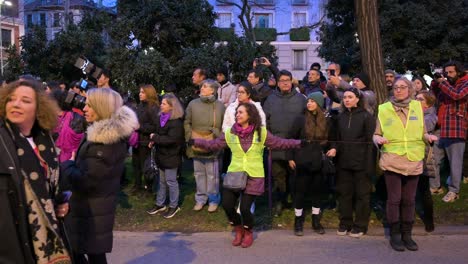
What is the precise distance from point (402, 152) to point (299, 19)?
4487 cm

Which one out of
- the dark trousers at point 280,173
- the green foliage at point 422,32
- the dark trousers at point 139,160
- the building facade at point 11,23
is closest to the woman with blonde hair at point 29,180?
the dark trousers at point 280,173

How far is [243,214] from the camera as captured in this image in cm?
657

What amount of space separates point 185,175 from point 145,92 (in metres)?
2.66

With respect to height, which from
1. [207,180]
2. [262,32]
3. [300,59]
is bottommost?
[207,180]

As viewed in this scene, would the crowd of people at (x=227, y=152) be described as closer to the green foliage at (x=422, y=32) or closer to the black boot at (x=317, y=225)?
the black boot at (x=317, y=225)

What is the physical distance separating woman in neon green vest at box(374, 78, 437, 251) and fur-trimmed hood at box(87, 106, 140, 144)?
3.33 meters

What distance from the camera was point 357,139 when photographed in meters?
6.98

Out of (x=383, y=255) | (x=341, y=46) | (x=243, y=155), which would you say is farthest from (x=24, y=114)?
(x=341, y=46)

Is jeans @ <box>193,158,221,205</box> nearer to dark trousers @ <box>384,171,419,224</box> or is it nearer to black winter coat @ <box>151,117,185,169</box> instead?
black winter coat @ <box>151,117,185,169</box>

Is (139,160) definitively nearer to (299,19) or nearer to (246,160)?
(246,160)

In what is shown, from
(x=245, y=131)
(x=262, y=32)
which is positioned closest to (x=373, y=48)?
(x=245, y=131)

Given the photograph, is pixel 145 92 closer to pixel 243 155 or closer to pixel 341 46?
pixel 243 155

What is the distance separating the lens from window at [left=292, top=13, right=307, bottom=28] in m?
49.4

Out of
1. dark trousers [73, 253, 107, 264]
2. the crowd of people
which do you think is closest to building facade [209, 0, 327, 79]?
the crowd of people
